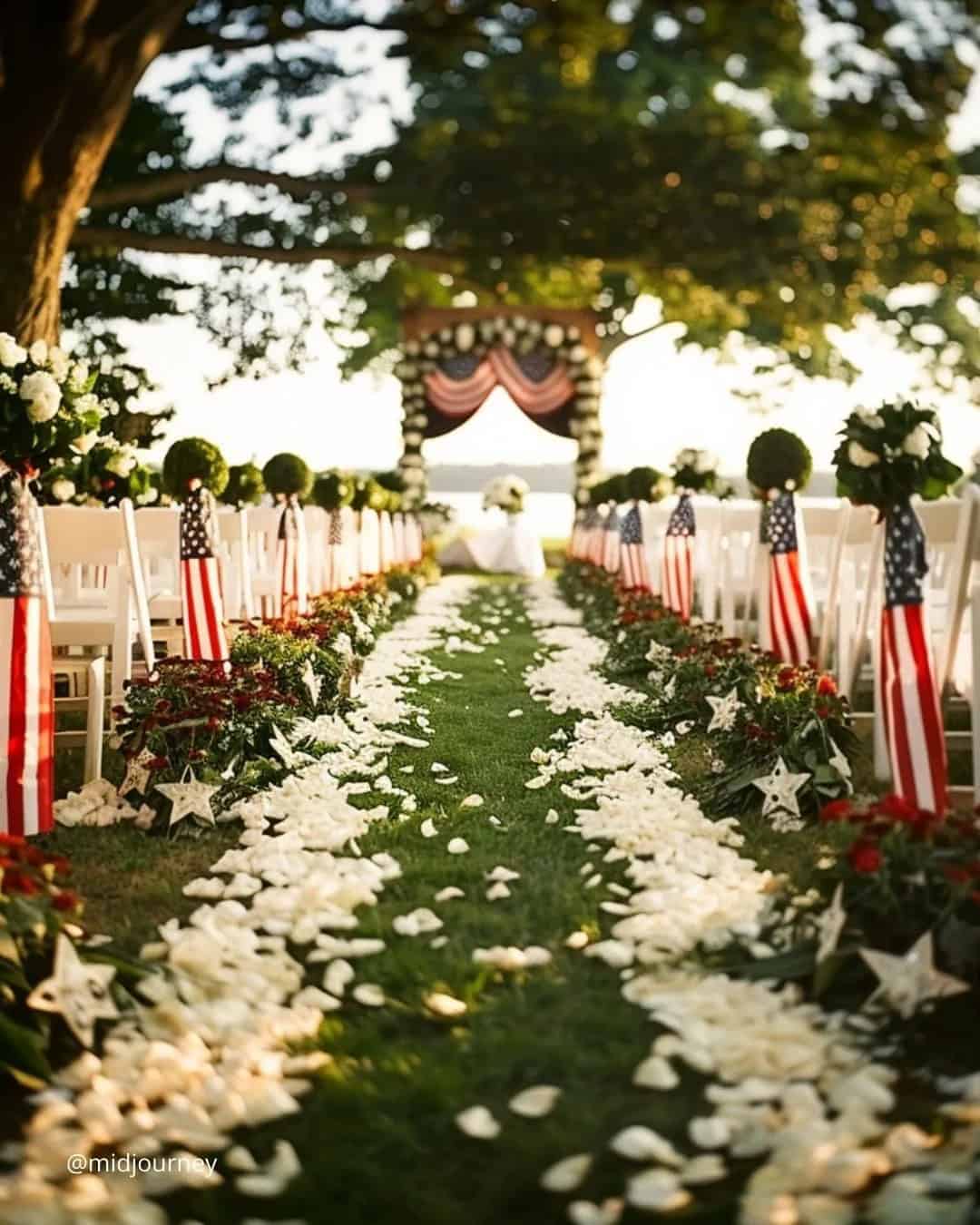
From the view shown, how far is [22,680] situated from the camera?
15.0 feet

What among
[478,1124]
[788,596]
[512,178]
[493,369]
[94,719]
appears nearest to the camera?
[478,1124]

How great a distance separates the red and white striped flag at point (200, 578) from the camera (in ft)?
21.7

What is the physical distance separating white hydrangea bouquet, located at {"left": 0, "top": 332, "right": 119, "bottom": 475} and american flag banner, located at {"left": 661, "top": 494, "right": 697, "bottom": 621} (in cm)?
567

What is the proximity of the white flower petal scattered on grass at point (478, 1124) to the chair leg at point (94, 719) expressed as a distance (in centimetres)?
312

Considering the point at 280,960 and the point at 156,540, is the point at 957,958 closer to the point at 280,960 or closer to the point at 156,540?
the point at 280,960

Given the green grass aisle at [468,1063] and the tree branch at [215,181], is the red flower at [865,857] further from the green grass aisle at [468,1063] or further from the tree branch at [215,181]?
the tree branch at [215,181]

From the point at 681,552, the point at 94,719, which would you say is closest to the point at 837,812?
the point at 94,719

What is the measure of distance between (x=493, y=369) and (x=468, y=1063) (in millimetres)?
21614

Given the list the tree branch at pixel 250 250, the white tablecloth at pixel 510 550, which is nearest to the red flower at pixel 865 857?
the tree branch at pixel 250 250

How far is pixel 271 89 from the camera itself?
49.6ft

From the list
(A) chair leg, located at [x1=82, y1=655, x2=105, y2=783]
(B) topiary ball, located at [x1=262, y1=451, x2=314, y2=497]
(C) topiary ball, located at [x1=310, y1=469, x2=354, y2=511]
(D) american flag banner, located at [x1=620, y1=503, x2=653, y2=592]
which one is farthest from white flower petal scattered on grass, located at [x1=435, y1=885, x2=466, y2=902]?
(C) topiary ball, located at [x1=310, y1=469, x2=354, y2=511]

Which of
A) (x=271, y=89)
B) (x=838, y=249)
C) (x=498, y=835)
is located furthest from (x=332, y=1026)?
(x=271, y=89)

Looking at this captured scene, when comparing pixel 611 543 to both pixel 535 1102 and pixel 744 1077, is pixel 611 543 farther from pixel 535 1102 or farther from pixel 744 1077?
pixel 535 1102

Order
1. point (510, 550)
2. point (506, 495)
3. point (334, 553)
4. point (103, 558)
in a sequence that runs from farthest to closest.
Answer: point (506, 495) < point (510, 550) < point (334, 553) < point (103, 558)
